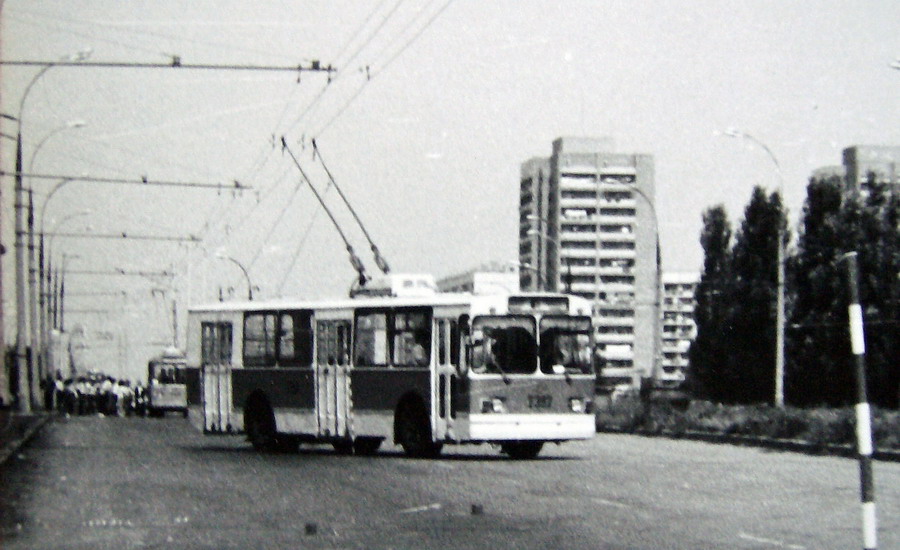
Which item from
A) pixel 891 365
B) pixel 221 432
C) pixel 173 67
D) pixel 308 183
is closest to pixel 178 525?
pixel 173 67

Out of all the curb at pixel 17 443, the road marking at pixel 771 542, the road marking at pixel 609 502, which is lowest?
the road marking at pixel 609 502

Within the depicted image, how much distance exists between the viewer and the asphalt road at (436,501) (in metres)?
12.0

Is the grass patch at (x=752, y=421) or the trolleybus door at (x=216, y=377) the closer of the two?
the grass patch at (x=752, y=421)

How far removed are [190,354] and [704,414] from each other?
11.0 metres

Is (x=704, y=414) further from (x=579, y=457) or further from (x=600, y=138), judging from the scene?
(x=600, y=138)

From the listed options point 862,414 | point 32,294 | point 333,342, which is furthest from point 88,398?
point 862,414

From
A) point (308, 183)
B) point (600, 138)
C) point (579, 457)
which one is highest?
point (600, 138)

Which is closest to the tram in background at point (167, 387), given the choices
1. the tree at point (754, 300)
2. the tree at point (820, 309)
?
the tree at point (820, 309)

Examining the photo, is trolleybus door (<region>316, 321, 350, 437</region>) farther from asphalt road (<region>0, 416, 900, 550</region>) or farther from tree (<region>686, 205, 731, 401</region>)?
tree (<region>686, 205, 731, 401</region>)

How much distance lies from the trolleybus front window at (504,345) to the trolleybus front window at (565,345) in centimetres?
20

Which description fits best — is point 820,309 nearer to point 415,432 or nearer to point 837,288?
point 837,288

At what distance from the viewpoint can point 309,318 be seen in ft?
87.0

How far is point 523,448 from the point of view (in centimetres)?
2502

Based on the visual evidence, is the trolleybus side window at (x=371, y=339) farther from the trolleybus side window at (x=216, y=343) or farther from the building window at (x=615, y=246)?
the building window at (x=615, y=246)
